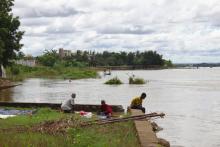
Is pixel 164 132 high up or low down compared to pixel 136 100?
down

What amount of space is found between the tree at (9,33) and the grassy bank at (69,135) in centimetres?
3545

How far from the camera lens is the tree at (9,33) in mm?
53188

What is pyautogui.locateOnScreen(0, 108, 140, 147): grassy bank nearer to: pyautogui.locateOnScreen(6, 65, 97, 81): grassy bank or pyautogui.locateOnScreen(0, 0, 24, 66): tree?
pyautogui.locateOnScreen(0, 0, 24, 66): tree

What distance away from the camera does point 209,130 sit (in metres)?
25.6

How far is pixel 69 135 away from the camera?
49.4 feet

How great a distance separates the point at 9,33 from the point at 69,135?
4122 centimetres

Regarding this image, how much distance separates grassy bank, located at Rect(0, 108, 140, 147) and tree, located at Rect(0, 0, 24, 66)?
35451 millimetres

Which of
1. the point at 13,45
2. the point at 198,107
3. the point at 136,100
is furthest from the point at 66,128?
the point at 13,45

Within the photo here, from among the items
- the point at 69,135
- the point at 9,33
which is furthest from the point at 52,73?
the point at 69,135

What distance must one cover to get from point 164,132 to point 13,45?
34.3 m

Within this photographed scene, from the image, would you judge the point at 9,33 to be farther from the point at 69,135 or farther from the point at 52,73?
the point at 52,73

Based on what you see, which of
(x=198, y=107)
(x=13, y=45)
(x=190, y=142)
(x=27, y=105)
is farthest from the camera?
(x=13, y=45)

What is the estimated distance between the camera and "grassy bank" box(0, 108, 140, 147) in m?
13.3

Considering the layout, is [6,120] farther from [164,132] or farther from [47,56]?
[47,56]
